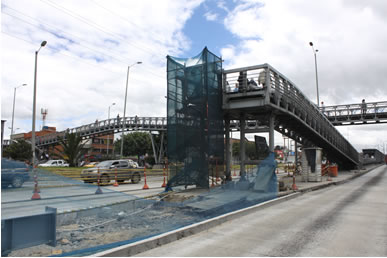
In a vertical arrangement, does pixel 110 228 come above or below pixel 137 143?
below

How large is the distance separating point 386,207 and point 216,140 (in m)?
7.15

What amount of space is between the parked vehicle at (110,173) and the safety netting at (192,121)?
649 cm

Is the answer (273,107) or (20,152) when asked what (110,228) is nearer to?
(273,107)

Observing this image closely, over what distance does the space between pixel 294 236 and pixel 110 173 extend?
14.5 meters

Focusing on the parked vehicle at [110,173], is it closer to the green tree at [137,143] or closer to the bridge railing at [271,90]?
the bridge railing at [271,90]

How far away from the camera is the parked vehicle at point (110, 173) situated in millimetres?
17703

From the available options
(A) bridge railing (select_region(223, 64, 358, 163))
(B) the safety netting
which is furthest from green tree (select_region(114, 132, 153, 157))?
(B) the safety netting

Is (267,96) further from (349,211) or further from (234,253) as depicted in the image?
(234,253)

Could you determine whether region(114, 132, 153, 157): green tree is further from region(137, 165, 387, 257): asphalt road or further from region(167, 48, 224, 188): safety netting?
region(137, 165, 387, 257): asphalt road

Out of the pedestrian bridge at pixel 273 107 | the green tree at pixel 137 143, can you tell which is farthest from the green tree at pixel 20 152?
the green tree at pixel 137 143

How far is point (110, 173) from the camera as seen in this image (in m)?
19.0

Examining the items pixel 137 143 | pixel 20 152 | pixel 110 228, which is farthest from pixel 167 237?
pixel 137 143

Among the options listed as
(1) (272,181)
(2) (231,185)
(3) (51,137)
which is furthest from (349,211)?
(3) (51,137)

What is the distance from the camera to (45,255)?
5.21m
